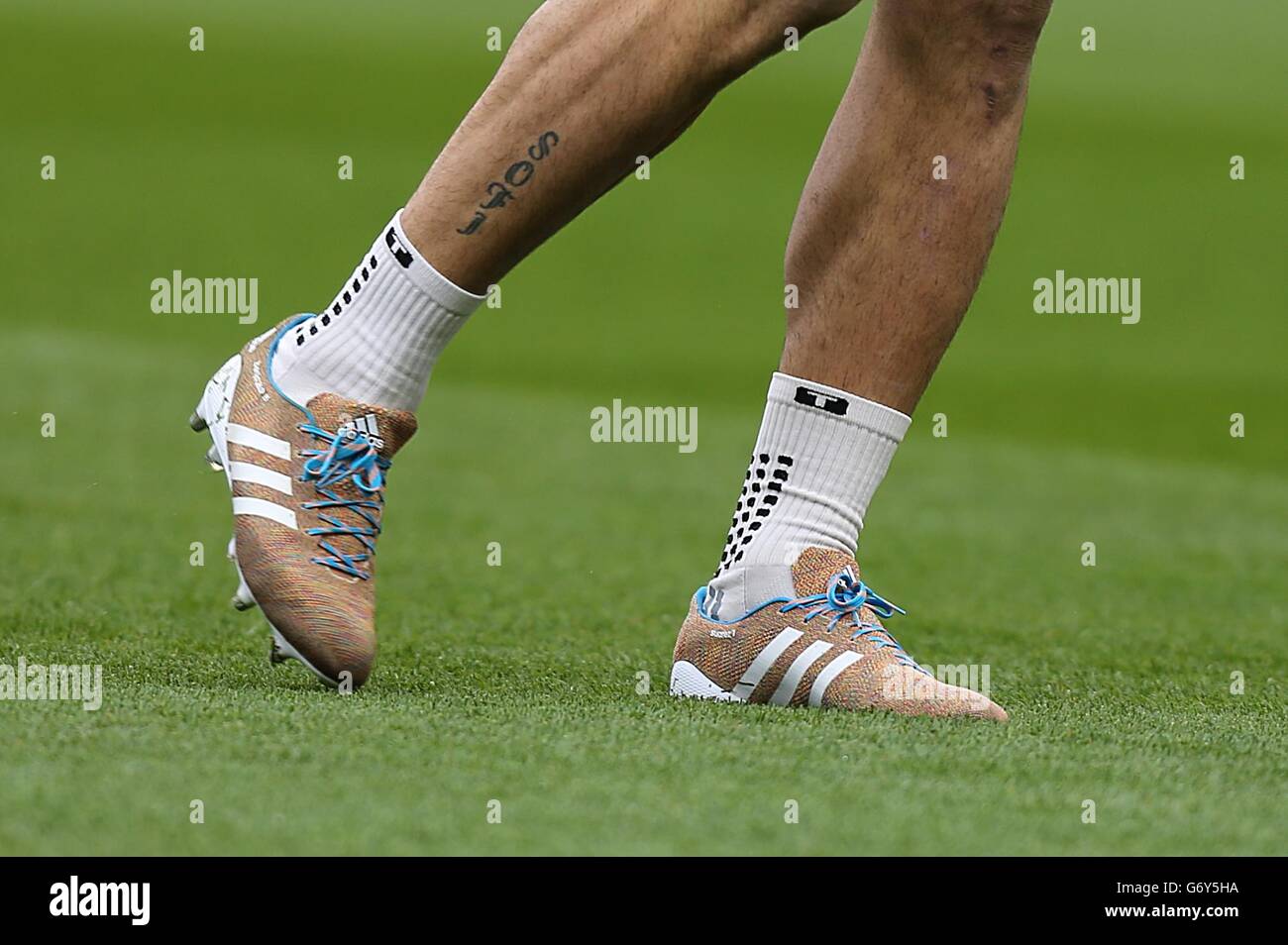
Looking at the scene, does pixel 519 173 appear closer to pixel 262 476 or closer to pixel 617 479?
pixel 262 476

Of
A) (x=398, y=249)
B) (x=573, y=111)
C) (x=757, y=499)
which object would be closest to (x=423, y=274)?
(x=398, y=249)

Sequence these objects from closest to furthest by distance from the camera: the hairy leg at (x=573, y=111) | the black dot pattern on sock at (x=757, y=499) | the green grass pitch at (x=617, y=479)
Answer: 1. the green grass pitch at (x=617, y=479)
2. the hairy leg at (x=573, y=111)
3. the black dot pattern on sock at (x=757, y=499)

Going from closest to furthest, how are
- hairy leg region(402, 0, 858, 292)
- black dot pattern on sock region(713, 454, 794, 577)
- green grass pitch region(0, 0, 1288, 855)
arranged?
green grass pitch region(0, 0, 1288, 855)
hairy leg region(402, 0, 858, 292)
black dot pattern on sock region(713, 454, 794, 577)

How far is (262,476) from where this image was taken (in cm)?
132

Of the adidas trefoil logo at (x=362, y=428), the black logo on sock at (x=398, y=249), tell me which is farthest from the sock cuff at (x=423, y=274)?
the adidas trefoil logo at (x=362, y=428)

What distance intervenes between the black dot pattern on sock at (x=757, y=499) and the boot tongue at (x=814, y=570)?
44mm

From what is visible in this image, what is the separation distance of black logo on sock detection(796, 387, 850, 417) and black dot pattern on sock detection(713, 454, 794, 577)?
0.05 m

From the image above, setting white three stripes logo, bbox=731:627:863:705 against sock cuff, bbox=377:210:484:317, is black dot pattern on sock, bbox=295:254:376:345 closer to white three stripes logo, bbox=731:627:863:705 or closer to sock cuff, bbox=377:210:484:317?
sock cuff, bbox=377:210:484:317

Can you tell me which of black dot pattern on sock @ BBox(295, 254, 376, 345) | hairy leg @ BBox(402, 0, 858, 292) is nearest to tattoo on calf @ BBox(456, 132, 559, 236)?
hairy leg @ BBox(402, 0, 858, 292)

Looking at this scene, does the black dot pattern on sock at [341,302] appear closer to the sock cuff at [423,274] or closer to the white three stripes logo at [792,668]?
the sock cuff at [423,274]

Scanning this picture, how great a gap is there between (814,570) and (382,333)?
1.21 ft

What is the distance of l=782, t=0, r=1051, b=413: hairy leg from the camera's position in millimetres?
1331

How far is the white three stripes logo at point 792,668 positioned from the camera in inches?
50.9

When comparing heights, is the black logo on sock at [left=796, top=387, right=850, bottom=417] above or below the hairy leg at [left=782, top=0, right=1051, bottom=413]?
below
